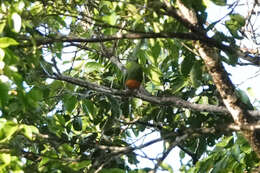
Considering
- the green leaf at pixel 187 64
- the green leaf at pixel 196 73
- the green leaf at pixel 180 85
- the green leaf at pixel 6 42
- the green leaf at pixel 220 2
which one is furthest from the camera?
the green leaf at pixel 180 85

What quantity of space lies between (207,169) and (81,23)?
4.34ft

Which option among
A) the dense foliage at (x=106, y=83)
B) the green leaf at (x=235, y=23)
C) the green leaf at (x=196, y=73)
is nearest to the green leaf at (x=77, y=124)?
the dense foliage at (x=106, y=83)

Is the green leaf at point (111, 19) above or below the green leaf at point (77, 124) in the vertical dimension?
above

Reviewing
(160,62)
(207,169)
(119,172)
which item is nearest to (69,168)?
(119,172)

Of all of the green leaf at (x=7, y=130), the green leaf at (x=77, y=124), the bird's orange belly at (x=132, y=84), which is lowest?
the green leaf at (x=77, y=124)

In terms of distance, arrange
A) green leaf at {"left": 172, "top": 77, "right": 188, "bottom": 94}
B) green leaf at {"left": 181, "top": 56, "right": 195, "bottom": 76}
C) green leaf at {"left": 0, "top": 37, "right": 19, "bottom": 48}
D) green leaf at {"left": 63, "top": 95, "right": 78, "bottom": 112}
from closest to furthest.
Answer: green leaf at {"left": 0, "top": 37, "right": 19, "bottom": 48} → green leaf at {"left": 181, "top": 56, "right": 195, "bottom": 76} → green leaf at {"left": 63, "top": 95, "right": 78, "bottom": 112} → green leaf at {"left": 172, "top": 77, "right": 188, "bottom": 94}

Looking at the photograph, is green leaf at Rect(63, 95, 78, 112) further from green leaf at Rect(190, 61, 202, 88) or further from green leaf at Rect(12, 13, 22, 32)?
green leaf at Rect(12, 13, 22, 32)

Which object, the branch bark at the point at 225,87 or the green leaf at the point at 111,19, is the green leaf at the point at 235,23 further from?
the green leaf at the point at 111,19

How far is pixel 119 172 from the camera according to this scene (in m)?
2.29

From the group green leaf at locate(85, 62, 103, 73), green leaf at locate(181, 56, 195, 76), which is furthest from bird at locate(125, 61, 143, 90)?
green leaf at locate(85, 62, 103, 73)

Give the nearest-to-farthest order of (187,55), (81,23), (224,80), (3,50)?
(3,50) → (224,80) → (187,55) → (81,23)

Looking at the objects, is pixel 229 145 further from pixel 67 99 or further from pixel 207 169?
pixel 67 99

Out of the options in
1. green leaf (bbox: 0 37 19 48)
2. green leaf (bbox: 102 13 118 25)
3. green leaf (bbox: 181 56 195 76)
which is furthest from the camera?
green leaf (bbox: 181 56 195 76)

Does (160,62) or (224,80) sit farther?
(160,62)
